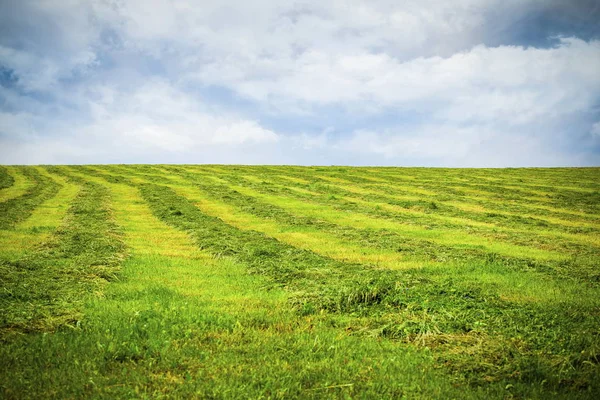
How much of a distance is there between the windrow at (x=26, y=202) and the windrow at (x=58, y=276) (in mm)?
3789

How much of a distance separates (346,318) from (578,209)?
1109 inches

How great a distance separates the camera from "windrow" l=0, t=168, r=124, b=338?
7652 mm

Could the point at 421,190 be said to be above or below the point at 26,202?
above

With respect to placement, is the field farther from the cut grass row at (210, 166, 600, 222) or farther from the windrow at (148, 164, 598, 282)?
the cut grass row at (210, 166, 600, 222)

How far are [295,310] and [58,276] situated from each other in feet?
→ 21.1

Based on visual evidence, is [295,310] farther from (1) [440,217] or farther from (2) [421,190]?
(2) [421,190]

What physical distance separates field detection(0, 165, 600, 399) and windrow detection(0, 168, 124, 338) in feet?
0.16

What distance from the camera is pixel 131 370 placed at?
19.7ft

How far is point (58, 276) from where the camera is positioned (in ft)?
35.2

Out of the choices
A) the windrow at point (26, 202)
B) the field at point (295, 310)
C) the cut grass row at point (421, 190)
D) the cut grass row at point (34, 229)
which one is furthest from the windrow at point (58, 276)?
the cut grass row at point (421, 190)

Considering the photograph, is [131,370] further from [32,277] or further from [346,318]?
[32,277]

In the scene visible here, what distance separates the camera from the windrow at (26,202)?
2172 cm

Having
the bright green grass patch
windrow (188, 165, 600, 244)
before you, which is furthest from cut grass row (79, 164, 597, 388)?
the bright green grass patch

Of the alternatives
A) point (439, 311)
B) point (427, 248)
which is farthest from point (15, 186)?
point (439, 311)
